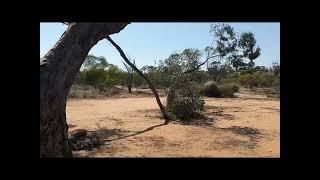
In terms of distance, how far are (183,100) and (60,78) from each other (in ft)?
26.1

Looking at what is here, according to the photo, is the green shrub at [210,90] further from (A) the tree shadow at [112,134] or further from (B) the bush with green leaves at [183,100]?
(A) the tree shadow at [112,134]

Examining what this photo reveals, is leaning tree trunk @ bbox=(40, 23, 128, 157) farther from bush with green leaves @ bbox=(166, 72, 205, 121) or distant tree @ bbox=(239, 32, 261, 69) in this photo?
distant tree @ bbox=(239, 32, 261, 69)

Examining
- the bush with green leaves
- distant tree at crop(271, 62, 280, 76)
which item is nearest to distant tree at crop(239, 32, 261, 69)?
distant tree at crop(271, 62, 280, 76)

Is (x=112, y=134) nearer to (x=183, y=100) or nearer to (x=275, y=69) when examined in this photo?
(x=183, y=100)

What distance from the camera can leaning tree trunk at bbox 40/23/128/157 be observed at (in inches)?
179

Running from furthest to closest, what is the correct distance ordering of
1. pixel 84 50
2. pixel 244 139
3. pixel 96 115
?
pixel 96 115, pixel 244 139, pixel 84 50

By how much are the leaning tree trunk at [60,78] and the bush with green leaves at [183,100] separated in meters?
7.29

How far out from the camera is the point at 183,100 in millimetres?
12523

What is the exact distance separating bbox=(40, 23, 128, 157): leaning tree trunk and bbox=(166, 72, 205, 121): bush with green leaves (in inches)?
287
